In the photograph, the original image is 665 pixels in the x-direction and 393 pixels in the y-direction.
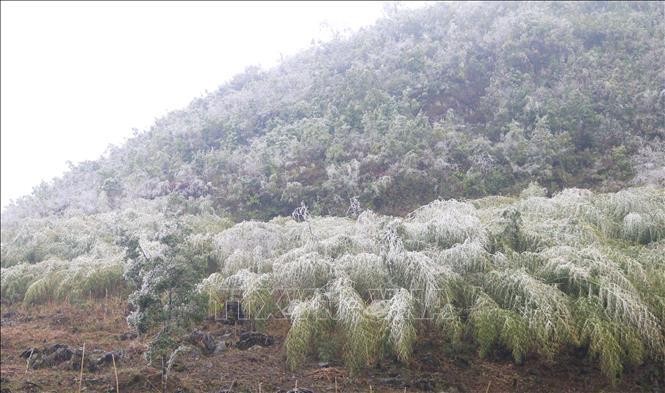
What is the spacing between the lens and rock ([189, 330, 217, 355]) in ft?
25.8

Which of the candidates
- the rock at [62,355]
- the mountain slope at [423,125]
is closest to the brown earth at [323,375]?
the rock at [62,355]

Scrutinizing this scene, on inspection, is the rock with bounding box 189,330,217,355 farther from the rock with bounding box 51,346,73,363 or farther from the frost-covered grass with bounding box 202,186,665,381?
the rock with bounding box 51,346,73,363

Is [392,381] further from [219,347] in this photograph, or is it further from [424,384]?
[219,347]

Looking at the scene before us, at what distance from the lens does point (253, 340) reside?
797cm

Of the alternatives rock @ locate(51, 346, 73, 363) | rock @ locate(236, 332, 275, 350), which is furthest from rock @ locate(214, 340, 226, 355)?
rock @ locate(51, 346, 73, 363)

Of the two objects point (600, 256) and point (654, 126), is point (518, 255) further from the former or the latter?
point (654, 126)

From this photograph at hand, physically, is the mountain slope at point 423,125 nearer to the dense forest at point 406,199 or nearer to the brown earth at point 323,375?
the dense forest at point 406,199

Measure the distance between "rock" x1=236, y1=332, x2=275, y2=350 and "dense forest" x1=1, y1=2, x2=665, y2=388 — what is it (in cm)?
55

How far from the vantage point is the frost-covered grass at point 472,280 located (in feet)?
22.0

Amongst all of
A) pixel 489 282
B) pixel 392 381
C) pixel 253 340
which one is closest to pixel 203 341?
pixel 253 340

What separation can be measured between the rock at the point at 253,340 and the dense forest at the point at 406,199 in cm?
55

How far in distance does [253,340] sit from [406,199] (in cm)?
853

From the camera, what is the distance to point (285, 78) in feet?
92.0

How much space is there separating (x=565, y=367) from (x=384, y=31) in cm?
2628
